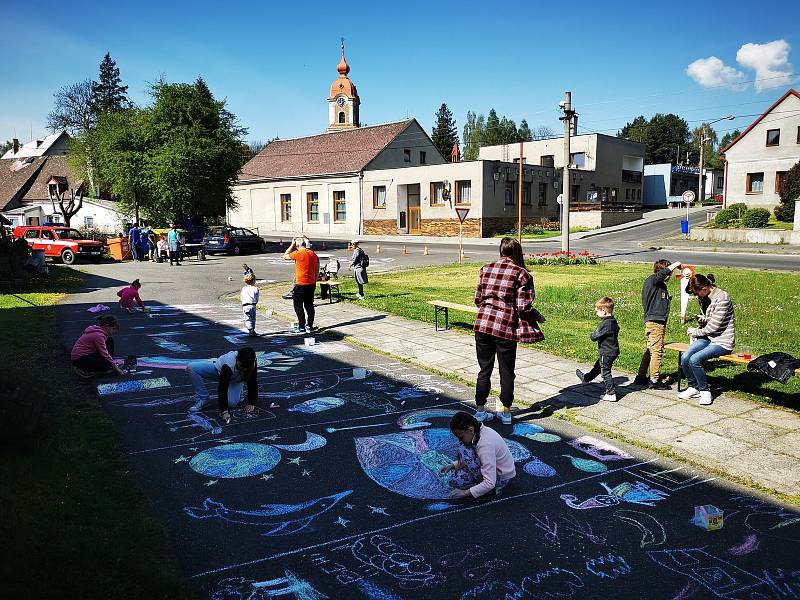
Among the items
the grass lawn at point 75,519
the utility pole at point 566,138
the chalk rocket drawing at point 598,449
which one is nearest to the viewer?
the grass lawn at point 75,519

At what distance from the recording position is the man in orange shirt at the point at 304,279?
11562mm

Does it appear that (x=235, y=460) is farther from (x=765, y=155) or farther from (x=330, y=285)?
(x=765, y=155)

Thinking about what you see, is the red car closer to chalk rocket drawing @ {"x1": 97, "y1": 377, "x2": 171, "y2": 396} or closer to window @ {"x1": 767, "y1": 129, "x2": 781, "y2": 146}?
chalk rocket drawing @ {"x1": 97, "y1": 377, "x2": 171, "y2": 396}

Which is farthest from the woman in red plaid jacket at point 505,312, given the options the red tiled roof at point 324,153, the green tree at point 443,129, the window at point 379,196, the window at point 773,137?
the green tree at point 443,129

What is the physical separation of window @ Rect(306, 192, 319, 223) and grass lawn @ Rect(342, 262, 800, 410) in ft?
113

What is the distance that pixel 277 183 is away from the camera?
58.2m

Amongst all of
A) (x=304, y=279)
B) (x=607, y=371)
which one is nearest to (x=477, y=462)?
(x=607, y=371)

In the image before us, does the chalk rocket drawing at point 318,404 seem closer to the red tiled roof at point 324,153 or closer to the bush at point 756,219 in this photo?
the bush at point 756,219

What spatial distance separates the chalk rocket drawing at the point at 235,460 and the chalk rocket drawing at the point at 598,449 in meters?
3.14

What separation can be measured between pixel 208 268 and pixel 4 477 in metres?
22.2

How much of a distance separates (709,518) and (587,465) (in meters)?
1.38

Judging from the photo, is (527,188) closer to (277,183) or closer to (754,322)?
(277,183)

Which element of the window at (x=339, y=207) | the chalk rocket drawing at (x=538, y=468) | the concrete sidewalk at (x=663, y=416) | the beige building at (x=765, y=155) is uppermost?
the beige building at (x=765, y=155)

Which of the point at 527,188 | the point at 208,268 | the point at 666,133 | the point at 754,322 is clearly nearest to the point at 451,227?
the point at 527,188
